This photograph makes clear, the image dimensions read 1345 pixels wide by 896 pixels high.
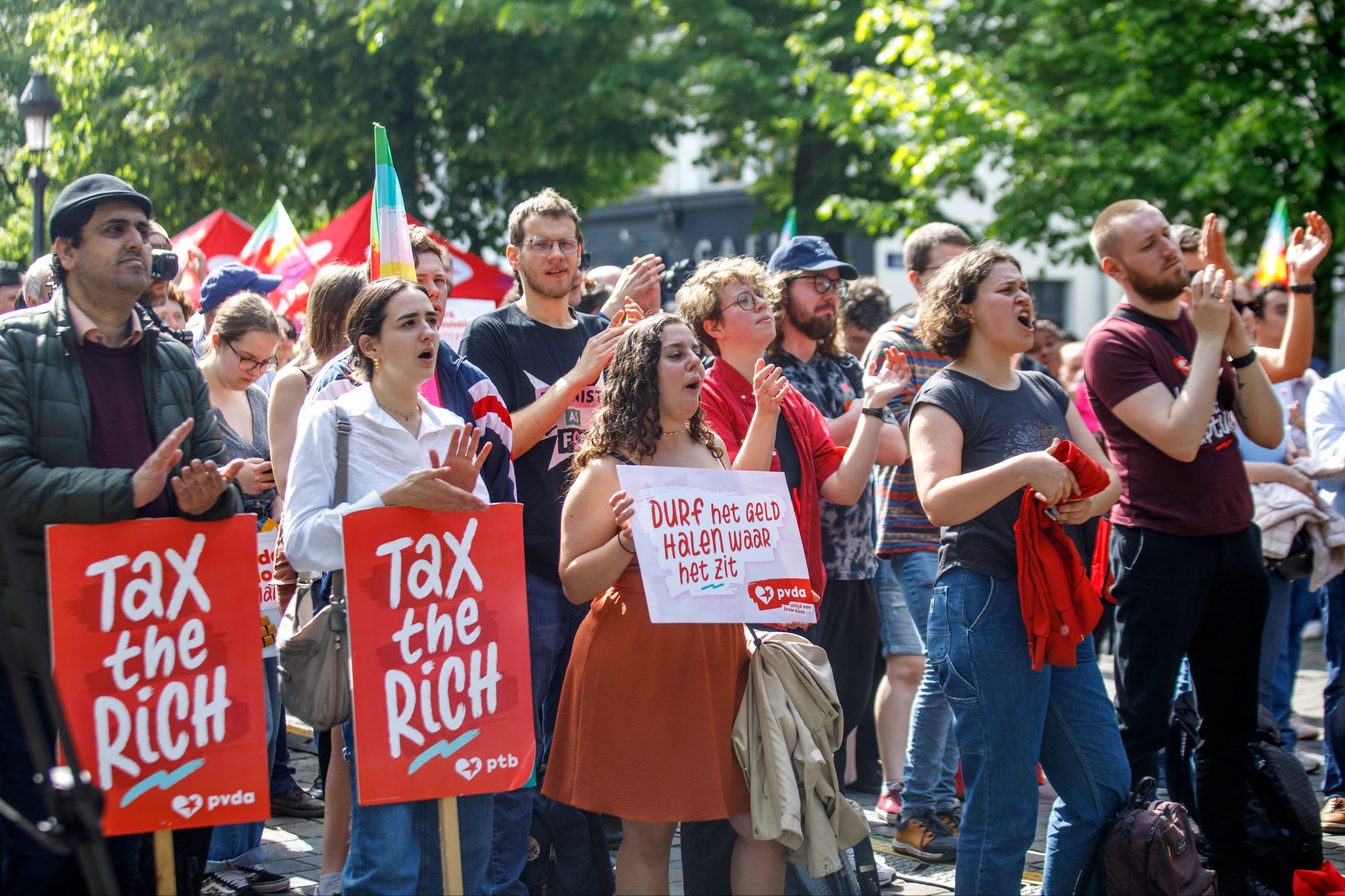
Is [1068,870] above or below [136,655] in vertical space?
below

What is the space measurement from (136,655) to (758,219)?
15855 mm

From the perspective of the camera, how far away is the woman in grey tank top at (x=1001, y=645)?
3488 millimetres

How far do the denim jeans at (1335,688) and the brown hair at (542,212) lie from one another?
364 cm

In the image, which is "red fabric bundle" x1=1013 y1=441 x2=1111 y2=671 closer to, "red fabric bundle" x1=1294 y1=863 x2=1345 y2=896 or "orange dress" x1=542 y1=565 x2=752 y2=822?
"orange dress" x1=542 y1=565 x2=752 y2=822

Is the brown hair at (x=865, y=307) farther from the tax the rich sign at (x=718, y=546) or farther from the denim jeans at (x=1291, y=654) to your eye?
the tax the rich sign at (x=718, y=546)

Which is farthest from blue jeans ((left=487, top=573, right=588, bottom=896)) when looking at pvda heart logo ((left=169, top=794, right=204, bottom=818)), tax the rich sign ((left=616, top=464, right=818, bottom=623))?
pvda heart logo ((left=169, top=794, right=204, bottom=818))

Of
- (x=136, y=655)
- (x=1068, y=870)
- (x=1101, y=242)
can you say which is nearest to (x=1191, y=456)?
(x=1101, y=242)

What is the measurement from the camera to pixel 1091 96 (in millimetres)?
13320

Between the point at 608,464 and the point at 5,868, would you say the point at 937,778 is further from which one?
the point at 5,868

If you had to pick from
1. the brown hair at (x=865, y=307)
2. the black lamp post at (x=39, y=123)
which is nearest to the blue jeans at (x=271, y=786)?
the brown hair at (x=865, y=307)

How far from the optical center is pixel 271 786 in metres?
5.35

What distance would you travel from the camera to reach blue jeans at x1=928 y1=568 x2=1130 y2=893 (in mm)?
3492

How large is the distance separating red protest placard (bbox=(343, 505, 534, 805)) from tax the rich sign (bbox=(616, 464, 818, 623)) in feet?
1.15

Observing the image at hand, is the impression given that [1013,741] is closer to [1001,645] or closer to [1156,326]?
[1001,645]
